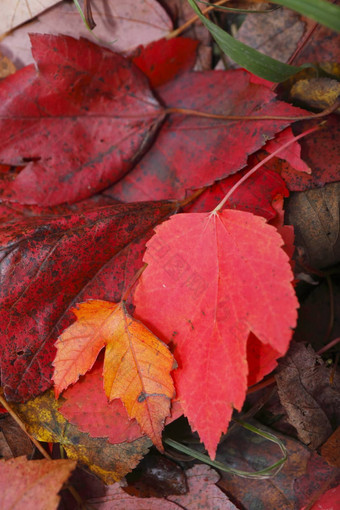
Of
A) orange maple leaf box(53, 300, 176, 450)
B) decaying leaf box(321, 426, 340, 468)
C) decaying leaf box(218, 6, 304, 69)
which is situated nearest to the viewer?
orange maple leaf box(53, 300, 176, 450)

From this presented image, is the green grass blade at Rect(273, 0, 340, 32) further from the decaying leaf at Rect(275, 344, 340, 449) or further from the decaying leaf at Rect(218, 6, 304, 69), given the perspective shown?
the decaying leaf at Rect(275, 344, 340, 449)

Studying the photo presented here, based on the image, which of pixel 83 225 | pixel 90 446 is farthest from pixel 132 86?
pixel 90 446

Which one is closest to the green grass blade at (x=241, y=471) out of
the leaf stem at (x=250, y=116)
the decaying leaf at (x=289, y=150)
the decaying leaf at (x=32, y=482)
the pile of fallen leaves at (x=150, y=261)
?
the pile of fallen leaves at (x=150, y=261)

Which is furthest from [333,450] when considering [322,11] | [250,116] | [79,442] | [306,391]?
[322,11]

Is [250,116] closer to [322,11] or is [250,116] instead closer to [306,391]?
[322,11]

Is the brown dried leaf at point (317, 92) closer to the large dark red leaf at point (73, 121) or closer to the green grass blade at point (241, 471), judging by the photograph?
the large dark red leaf at point (73, 121)

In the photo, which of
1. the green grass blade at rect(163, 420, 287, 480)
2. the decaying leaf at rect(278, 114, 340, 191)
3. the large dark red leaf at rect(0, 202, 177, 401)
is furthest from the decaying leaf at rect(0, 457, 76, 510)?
the decaying leaf at rect(278, 114, 340, 191)
